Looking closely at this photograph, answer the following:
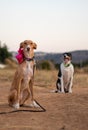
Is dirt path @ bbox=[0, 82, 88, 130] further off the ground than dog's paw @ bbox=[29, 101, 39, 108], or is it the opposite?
dog's paw @ bbox=[29, 101, 39, 108]

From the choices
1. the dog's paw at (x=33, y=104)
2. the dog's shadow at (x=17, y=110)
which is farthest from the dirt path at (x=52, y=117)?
the dog's paw at (x=33, y=104)

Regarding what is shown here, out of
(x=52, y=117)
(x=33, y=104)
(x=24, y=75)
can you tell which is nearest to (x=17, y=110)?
(x=33, y=104)

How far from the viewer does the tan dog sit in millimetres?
9109

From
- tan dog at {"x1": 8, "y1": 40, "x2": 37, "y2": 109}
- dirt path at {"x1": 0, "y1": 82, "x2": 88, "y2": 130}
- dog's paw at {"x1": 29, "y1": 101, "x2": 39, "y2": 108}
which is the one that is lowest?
dirt path at {"x1": 0, "y1": 82, "x2": 88, "y2": 130}

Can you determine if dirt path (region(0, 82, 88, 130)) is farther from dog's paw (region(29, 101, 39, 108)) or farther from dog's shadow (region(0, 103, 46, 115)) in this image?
dog's paw (region(29, 101, 39, 108))

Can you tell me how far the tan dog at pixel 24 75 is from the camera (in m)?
9.11

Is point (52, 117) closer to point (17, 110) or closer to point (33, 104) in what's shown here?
point (17, 110)

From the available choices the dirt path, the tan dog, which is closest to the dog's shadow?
the dirt path

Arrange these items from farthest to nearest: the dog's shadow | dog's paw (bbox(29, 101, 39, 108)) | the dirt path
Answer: dog's paw (bbox(29, 101, 39, 108)) → the dog's shadow → the dirt path

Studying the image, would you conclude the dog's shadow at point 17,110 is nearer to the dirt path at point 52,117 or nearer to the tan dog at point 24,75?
the dirt path at point 52,117

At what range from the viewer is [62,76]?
1295 centimetres

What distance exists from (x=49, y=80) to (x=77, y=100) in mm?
7660

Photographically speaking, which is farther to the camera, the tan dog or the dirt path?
the tan dog

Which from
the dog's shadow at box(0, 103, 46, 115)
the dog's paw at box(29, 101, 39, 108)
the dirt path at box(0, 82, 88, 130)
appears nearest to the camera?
the dirt path at box(0, 82, 88, 130)
